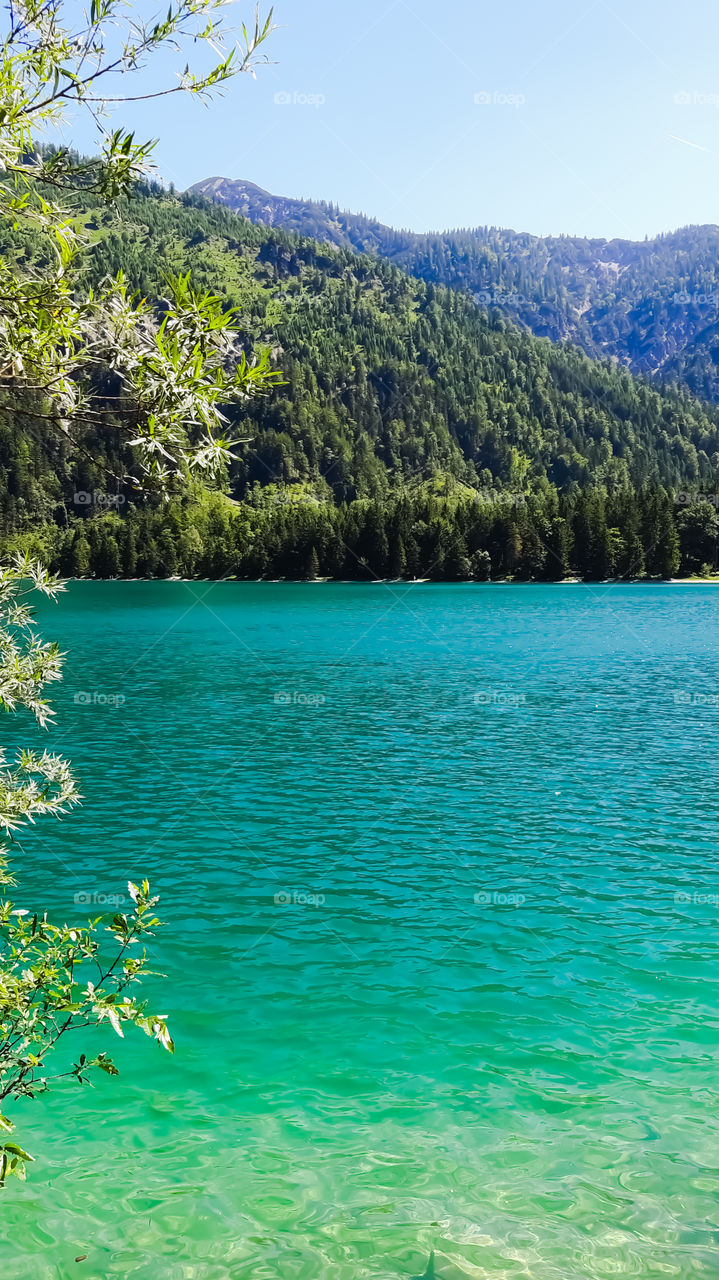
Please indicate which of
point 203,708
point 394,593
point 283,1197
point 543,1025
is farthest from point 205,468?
point 394,593

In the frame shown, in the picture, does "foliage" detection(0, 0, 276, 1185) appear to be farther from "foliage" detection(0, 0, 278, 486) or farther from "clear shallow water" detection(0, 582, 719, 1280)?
"clear shallow water" detection(0, 582, 719, 1280)

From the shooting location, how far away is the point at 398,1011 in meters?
18.3

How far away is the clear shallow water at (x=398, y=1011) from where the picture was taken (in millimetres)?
11828

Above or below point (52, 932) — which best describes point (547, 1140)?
below

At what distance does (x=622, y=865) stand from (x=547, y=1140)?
Answer: 1341 centimetres

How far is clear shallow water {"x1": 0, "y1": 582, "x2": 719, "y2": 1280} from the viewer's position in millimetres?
11828

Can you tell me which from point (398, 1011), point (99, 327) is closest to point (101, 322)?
point (99, 327)

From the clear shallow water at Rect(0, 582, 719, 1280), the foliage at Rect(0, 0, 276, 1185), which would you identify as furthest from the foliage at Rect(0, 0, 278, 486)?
the clear shallow water at Rect(0, 582, 719, 1280)

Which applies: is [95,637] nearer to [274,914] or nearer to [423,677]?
[423,677]

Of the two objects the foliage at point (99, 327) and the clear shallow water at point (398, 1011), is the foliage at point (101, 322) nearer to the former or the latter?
the foliage at point (99, 327)

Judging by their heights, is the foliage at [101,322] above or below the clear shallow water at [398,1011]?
above

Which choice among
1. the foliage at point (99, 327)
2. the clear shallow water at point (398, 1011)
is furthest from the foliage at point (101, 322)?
the clear shallow water at point (398, 1011)

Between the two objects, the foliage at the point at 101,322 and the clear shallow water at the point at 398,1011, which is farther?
the clear shallow water at the point at 398,1011

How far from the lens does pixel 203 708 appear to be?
186 feet
